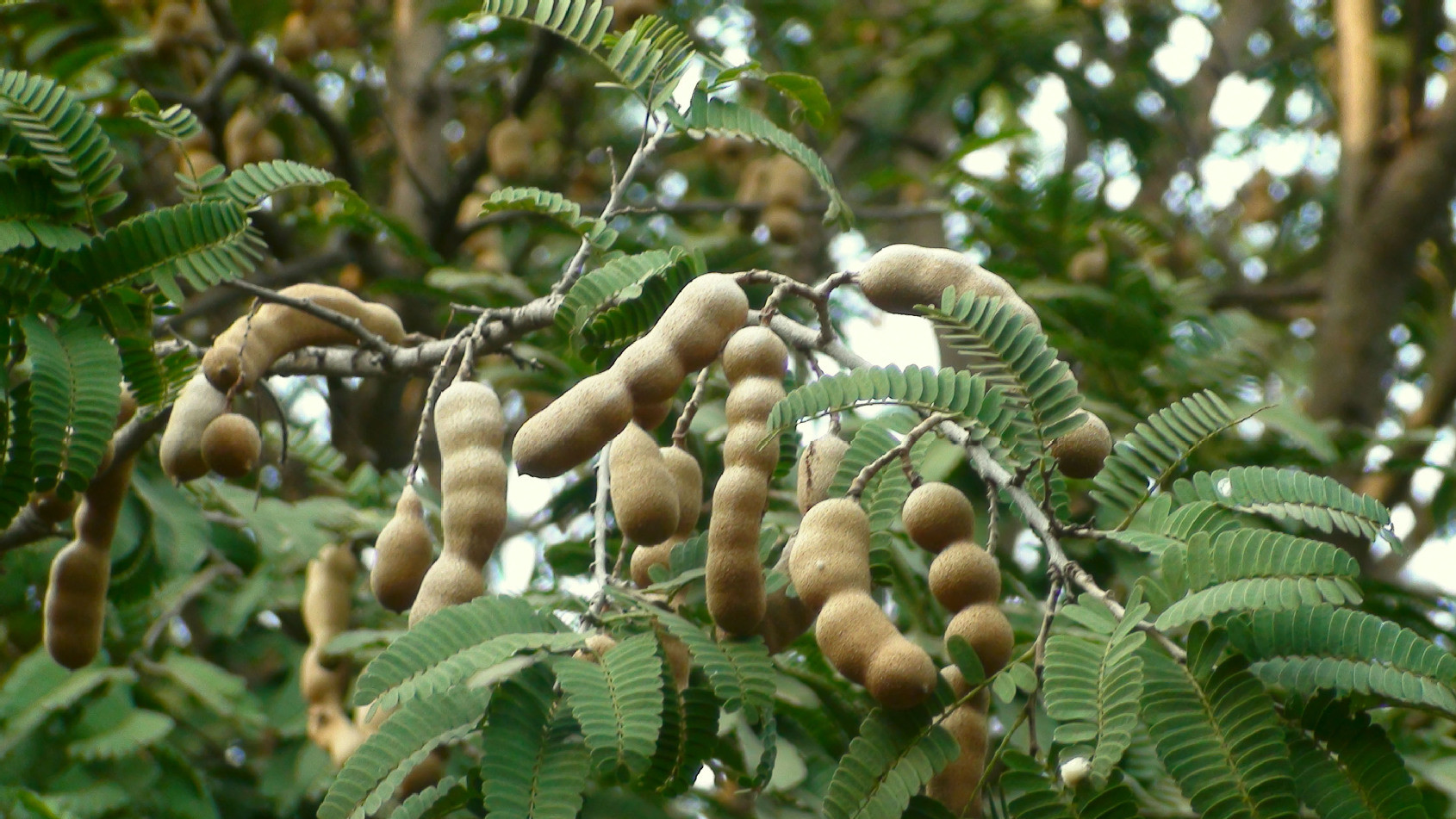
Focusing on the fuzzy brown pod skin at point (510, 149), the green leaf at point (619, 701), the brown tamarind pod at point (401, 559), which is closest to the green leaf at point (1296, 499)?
the green leaf at point (619, 701)

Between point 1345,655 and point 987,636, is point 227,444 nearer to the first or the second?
point 987,636

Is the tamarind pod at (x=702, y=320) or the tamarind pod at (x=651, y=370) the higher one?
the tamarind pod at (x=702, y=320)

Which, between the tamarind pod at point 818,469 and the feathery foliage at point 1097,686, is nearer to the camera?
the feathery foliage at point 1097,686

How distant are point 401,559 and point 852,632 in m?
0.48

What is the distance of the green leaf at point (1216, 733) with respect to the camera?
95cm

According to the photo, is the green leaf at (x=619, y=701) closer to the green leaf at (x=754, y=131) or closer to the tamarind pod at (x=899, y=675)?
the tamarind pod at (x=899, y=675)

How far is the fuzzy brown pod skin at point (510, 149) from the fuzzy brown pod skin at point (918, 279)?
2.78 metres

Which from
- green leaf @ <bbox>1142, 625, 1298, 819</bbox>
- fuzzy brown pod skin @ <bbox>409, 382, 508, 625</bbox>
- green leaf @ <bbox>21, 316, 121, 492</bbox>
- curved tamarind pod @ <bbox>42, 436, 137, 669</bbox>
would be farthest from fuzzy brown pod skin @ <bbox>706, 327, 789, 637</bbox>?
curved tamarind pod @ <bbox>42, 436, 137, 669</bbox>

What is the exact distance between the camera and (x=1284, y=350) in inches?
218

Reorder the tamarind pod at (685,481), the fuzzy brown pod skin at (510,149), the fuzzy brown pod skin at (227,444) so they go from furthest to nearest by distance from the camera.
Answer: the fuzzy brown pod skin at (510,149) → the fuzzy brown pod skin at (227,444) → the tamarind pod at (685,481)

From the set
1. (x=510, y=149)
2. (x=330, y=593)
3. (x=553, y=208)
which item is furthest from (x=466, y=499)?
(x=510, y=149)

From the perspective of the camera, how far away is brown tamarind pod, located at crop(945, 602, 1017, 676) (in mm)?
1104

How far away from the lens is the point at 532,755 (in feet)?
3.61

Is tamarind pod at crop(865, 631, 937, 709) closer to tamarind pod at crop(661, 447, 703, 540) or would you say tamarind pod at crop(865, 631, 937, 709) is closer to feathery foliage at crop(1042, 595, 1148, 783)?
feathery foliage at crop(1042, 595, 1148, 783)
